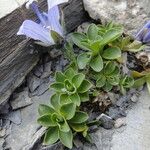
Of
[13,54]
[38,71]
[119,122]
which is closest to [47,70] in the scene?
[38,71]

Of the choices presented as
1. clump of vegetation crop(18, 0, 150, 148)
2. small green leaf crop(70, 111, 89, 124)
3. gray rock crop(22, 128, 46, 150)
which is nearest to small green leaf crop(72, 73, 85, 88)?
clump of vegetation crop(18, 0, 150, 148)

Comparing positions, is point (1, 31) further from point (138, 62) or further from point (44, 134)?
point (138, 62)

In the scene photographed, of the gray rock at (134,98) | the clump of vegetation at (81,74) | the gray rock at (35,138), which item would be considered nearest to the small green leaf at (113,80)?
the clump of vegetation at (81,74)

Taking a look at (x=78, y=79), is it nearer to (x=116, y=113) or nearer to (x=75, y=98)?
(x=75, y=98)

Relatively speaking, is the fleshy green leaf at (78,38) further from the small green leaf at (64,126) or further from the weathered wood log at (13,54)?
the small green leaf at (64,126)

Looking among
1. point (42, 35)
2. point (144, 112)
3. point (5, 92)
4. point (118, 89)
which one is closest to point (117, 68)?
point (118, 89)

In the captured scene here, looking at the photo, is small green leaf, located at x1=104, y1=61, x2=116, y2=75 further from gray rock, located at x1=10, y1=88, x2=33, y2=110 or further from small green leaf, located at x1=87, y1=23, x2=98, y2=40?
gray rock, located at x1=10, y1=88, x2=33, y2=110
